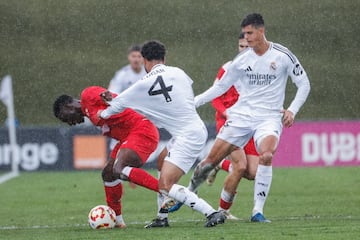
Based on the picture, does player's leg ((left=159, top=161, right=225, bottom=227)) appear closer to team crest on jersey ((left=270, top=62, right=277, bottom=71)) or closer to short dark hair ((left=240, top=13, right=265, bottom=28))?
team crest on jersey ((left=270, top=62, right=277, bottom=71))

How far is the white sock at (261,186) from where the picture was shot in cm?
1104

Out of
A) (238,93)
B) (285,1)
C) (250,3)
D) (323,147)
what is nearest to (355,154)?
(323,147)

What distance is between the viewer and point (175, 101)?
1038 cm

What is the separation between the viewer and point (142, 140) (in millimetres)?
10805

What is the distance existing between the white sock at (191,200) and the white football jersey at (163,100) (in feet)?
2.49

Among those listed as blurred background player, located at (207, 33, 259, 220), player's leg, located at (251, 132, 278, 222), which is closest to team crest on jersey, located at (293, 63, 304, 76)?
player's leg, located at (251, 132, 278, 222)

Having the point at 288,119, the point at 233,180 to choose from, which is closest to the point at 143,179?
the point at 288,119

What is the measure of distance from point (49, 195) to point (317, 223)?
774cm

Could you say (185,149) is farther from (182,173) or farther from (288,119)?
(288,119)

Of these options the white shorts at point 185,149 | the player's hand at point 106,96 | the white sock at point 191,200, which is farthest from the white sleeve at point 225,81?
the white sock at point 191,200

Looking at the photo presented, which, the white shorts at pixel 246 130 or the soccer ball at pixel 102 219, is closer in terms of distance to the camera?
the soccer ball at pixel 102 219

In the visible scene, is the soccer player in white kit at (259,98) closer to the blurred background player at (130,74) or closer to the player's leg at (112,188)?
the player's leg at (112,188)

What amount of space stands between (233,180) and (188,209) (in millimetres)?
2157

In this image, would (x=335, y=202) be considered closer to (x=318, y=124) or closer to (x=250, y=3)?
(x=318, y=124)
